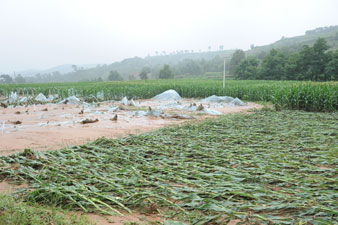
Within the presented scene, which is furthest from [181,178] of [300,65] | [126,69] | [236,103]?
[126,69]

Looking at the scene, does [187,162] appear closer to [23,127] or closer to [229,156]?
[229,156]

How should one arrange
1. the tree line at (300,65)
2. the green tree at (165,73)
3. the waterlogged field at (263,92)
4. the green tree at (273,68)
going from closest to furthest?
the waterlogged field at (263,92), the tree line at (300,65), the green tree at (273,68), the green tree at (165,73)

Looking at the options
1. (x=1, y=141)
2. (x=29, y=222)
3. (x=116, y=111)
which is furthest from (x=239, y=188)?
(x=116, y=111)

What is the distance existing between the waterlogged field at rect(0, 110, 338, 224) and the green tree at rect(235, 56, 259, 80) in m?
42.5

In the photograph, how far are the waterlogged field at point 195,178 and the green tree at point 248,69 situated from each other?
42484 mm

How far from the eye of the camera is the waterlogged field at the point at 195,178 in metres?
2.05

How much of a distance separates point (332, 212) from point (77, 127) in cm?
653

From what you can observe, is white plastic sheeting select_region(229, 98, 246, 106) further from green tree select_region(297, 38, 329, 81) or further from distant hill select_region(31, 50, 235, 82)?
distant hill select_region(31, 50, 235, 82)

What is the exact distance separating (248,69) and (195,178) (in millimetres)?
45782

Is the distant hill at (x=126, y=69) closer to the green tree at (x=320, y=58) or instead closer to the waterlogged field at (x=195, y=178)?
the green tree at (x=320, y=58)

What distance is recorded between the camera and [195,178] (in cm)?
291

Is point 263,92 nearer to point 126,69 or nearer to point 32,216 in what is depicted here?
point 32,216

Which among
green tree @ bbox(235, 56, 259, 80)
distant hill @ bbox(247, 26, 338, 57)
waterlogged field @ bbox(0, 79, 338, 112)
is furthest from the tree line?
distant hill @ bbox(247, 26, 338, 57)

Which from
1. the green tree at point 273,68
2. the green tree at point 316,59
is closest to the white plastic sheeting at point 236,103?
the green tree at point 316,59
